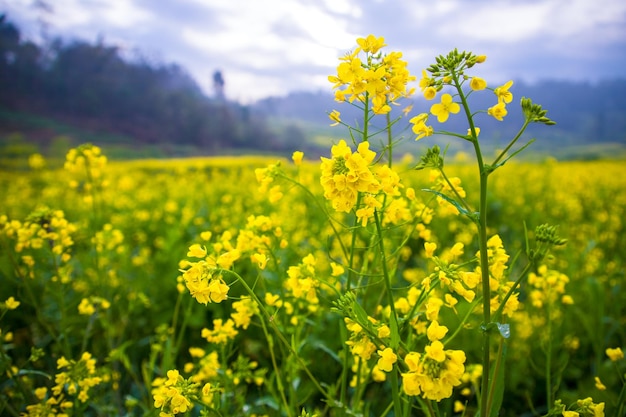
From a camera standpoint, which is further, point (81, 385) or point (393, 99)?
point (81, 385)

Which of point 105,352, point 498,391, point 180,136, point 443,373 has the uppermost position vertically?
point 180,136

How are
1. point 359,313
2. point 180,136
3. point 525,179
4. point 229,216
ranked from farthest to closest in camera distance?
point 180,136
point 525,179
point 229,216
point 359,313

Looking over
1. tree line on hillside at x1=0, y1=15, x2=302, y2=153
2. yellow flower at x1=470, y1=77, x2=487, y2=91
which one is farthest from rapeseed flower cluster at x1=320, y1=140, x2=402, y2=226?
tree line on hillside at x1=0, y1=15, x2=302, y2=153

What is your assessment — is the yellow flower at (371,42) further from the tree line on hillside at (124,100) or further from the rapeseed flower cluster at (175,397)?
the tree line on hillside at (124,100)

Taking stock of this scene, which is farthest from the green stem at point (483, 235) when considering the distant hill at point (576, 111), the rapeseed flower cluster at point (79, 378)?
the distant hill at point (576, 111)

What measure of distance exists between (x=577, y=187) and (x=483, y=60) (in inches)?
313

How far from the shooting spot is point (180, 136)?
25.6m

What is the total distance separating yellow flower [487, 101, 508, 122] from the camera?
41.6 inches

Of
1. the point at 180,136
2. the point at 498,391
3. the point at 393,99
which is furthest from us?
the point at 180,136

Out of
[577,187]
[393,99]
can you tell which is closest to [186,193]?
[393,99]

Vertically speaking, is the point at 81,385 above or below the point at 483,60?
below

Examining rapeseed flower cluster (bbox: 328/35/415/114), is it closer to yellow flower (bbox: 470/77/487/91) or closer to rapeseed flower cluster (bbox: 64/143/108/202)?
yellow flower (bbox: 470/77/487/91)

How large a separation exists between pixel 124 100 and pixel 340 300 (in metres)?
27.3

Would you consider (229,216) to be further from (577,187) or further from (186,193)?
(577,187)
